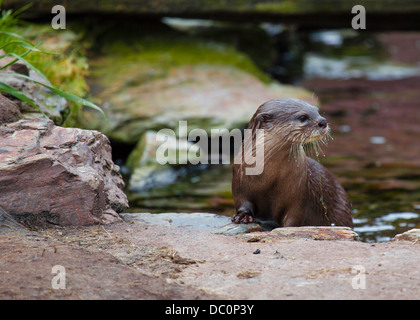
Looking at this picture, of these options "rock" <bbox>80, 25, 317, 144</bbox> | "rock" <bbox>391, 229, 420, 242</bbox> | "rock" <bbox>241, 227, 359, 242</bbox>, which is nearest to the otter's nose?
"rock" <bbox>241, 227, 359, 242</bbox>

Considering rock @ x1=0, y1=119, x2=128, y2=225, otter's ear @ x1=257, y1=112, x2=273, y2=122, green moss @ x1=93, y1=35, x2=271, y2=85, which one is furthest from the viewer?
green moss @ x1=93, y1=35, x2=271, y2=85

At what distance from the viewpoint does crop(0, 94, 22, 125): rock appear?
3.03 m

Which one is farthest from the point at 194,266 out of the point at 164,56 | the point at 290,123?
the point at 164,56

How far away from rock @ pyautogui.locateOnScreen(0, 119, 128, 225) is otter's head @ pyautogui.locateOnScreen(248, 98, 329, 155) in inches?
35.4

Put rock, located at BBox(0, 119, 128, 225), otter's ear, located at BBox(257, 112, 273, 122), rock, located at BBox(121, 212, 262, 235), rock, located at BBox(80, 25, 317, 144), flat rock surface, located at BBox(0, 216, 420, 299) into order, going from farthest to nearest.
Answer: rock, located at BBox(80, 25, 317, 144)
otter's ear, located at BBox(257, 112, 273, 122)
rock, located at BBox(121, 212, 262, 235)
rock, located at BBox(0, 119, 128, 225)
flat rock surface, located at BBox(0, 216, 420, 299)

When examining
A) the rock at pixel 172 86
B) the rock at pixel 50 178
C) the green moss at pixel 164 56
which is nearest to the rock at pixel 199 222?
the rock at pixel 50 178

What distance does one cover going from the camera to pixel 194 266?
236 centimetres

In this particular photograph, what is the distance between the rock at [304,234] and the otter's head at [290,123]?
0.50m

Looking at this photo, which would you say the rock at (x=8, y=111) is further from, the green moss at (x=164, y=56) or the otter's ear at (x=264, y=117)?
the green moss at (x=164, y=56)

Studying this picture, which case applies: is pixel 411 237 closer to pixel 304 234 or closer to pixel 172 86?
pixel 304 234

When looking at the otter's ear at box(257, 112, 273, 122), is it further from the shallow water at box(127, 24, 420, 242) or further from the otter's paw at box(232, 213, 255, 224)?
the shallow water at box(127, 24, 420, 242)

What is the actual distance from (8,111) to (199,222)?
116 cm

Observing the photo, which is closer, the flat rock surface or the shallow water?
the flat rock surface

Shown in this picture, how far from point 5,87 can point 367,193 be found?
286 centimetres
